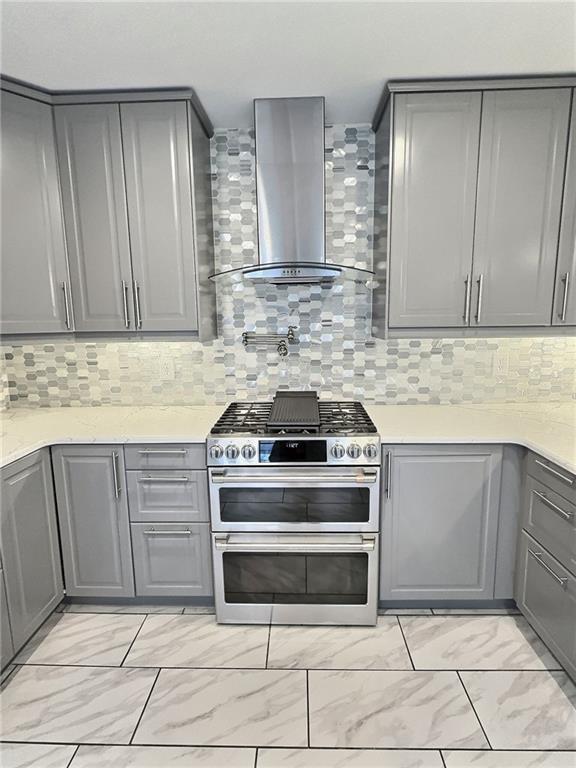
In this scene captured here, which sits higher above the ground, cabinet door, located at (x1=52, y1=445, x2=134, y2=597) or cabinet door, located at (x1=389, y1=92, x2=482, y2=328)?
cabinet door, located at (x1=389, y1=92, x2=482, y2=328)

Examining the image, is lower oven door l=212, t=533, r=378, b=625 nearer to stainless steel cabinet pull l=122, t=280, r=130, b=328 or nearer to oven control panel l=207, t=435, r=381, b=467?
oven control panel l=207, t=435, r=381, b=467

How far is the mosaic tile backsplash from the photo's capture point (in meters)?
2.64

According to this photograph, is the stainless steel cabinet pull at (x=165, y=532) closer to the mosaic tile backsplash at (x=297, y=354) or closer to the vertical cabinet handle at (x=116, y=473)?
the vertical cabinet handle at (x=116, y=473)

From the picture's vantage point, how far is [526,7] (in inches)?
62.5

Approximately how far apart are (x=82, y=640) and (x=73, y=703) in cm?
37

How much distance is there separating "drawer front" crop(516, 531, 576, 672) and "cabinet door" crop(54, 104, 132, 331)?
2.34 m

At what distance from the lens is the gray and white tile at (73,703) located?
5.58 feet

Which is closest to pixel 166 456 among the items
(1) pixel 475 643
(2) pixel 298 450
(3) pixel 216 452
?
(3) pixel 216 452

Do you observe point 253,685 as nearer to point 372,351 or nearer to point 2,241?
point 372,351

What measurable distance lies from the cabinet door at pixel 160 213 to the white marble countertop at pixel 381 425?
21.6 inches

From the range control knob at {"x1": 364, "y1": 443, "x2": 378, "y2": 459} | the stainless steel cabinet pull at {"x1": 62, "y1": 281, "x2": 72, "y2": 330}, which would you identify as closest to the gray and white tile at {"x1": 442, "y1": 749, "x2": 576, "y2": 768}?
the range control knob at {"x1": 364, "y1": 443, "x2": 378, "y2": 459}

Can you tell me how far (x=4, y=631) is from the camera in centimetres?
189

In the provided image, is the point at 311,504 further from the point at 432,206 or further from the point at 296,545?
the point at 432,206

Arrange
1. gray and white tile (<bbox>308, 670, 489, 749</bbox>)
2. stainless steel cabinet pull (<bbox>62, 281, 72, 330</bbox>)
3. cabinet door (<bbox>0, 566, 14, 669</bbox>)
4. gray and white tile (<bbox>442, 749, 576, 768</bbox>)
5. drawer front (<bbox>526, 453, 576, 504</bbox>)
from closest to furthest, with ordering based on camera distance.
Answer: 1. gray and white tile (<bbox>442, 749, 576, 768</bbox>)
2. gray and white tile (<bbox>308, 670, 489, 749</bbox>)
3. drawer front (<bbox>526, 453, 576, 504</bbox>)
4. cabinet door (<bbox>0, 566, 14, 669</bbox>)
5. stainless steel cabinet pull (<bbox>62, 281, 72, 330</bbox>)
